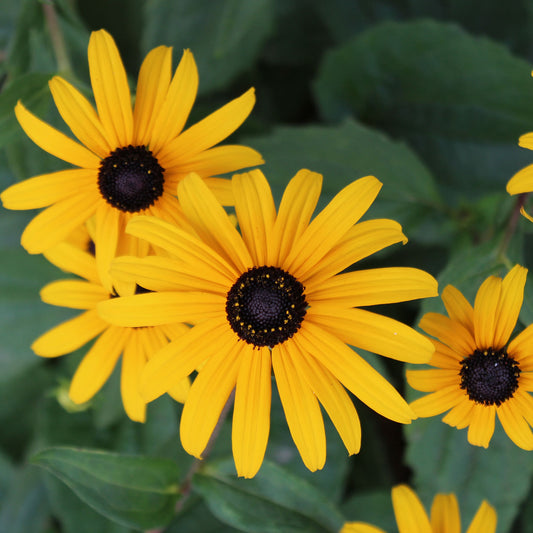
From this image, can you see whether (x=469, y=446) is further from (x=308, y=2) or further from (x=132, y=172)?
(x=308, y=2)

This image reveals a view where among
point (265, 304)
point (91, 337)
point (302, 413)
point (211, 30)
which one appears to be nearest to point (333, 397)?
point (302, 413)

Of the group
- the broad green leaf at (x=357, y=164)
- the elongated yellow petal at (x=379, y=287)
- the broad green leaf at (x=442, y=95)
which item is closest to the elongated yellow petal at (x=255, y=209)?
the elongated yellow petal at (x=379, y=287)

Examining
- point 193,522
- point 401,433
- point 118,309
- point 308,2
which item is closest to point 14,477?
point 193,522

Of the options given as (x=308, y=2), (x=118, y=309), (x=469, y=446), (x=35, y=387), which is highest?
(x=308, y=2)

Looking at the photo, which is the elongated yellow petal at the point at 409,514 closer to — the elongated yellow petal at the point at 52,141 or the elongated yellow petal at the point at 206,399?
the elongated yellow petal at the point at 206,399

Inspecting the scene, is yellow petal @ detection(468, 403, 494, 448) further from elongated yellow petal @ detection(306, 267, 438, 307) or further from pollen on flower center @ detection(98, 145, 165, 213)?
pollen on flower center @ detection(98, 145, 165, 213)

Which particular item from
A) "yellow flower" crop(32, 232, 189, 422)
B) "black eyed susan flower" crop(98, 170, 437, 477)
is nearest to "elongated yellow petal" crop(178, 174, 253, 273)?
"black eyed susan flower" crop(98, 170, 437, 477)
